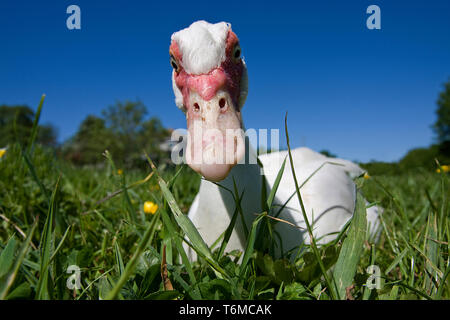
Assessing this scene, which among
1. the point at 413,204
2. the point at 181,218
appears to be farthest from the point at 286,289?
the point at 413,204

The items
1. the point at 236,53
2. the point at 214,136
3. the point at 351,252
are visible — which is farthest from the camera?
the point at 236,53

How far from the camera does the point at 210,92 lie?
1099 millimetres

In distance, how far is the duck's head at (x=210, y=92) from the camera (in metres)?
0.99

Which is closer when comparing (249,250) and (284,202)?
(249,250)

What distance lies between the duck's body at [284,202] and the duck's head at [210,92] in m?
0.18

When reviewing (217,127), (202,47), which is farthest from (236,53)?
(217,127)

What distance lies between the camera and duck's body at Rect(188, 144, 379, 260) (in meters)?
1.28

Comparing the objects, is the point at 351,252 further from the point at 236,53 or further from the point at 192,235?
the point at 236,53

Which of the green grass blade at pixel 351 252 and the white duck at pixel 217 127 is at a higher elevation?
the white duck at pixel 217 127

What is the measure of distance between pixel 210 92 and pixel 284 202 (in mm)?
780

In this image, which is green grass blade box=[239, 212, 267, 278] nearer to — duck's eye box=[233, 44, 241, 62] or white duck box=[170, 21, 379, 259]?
white duck box=[170, 21, 379, 259]

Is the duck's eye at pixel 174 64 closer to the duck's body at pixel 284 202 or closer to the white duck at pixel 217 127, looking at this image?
the white duck at pixel 217 127

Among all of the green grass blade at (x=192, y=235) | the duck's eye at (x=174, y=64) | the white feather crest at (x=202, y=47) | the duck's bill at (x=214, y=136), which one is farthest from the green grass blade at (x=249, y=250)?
the duck's eye at (x=174, y=64)
